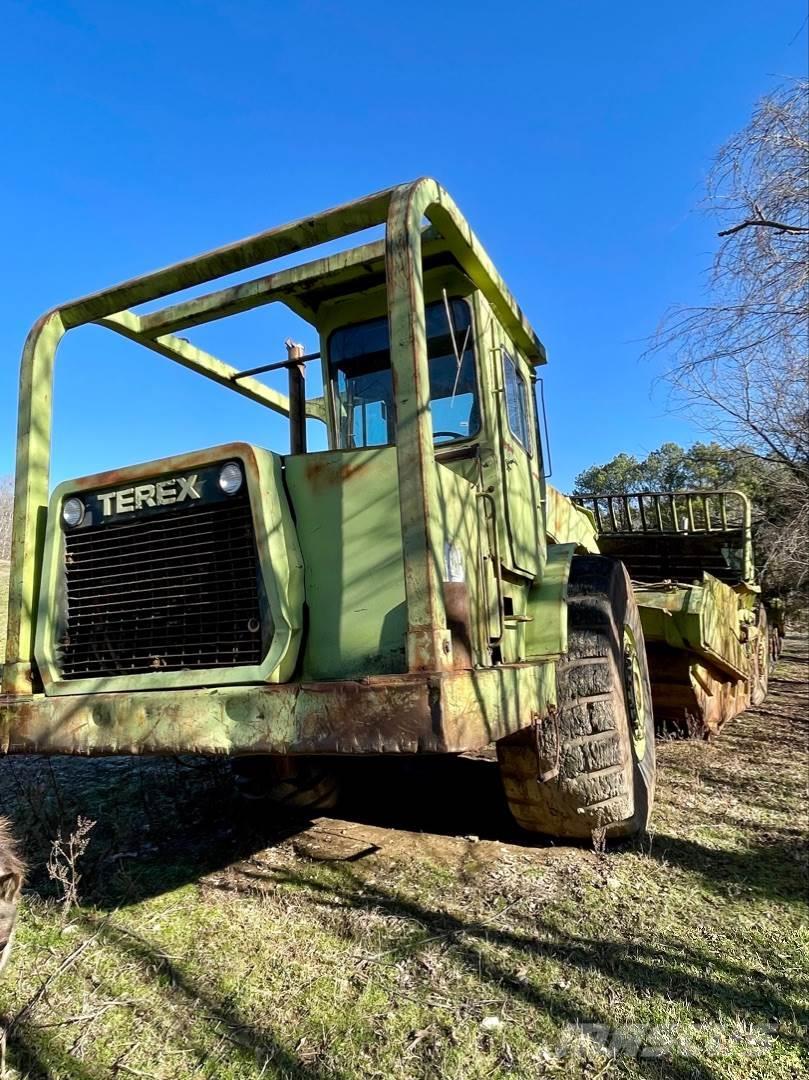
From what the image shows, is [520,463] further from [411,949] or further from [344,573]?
[411,949]

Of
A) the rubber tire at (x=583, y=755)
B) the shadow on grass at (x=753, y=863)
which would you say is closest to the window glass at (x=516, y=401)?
the rubber tire at (x=583, y=755)

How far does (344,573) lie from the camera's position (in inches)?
107

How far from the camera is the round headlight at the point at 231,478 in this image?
275cm

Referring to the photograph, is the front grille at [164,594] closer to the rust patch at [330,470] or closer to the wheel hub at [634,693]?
the rust patch at [330,470]

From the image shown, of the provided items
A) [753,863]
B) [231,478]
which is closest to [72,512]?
[231,478]

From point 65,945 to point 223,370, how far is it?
10.3 ft

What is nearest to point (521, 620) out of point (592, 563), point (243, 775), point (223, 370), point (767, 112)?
point (592, 563)

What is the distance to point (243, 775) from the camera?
4059mm

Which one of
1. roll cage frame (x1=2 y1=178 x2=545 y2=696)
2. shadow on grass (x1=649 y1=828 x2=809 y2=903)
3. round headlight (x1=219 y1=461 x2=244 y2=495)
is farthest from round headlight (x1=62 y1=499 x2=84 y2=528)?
shadow on grass (x1=649 y1=828 x2=809 y2=903)

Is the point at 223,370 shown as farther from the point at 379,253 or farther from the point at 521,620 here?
the point at 521,620

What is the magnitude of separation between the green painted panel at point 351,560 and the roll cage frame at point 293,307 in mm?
253

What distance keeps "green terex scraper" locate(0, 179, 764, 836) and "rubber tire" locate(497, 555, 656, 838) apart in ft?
0.04

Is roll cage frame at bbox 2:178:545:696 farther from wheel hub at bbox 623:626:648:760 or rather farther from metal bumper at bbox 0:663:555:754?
wheel hub at bbox 623:626:648:760

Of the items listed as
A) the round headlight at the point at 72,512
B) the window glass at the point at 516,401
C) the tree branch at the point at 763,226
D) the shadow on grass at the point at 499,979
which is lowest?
the shadow on grass at the point at 499,979
